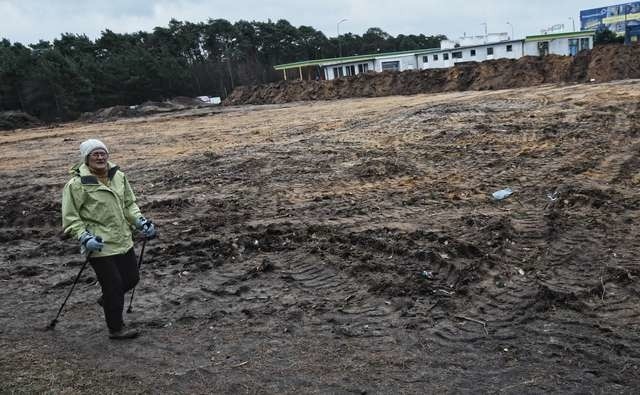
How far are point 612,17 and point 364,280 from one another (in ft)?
255

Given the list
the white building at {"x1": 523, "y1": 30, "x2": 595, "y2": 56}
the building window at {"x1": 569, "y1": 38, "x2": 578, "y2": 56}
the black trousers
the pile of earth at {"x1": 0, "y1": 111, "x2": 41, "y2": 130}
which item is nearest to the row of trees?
the pile of earth at {"x1": 0, "y1": 111, "x2": 41, "y2": 130}

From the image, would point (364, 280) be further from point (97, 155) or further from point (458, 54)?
point (458, 54)

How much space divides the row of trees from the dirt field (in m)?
32.9

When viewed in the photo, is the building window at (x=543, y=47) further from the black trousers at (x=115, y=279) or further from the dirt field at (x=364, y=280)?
the black trousers at (x=115, y=279)

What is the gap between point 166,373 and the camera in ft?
12.5

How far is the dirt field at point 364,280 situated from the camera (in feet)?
12.1

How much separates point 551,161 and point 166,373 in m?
7.70

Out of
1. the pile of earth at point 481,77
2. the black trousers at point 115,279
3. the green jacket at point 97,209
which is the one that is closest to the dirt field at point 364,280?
the black trousers at point 115,279

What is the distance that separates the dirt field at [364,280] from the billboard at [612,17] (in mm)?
62681

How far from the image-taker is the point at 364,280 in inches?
203

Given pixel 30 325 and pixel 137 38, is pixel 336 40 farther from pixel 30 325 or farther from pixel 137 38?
pixel 30 325

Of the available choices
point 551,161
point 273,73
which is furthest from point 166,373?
point 273,73

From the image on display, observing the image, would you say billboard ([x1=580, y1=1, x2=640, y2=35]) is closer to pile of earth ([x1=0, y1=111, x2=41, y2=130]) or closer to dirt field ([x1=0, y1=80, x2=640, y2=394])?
pile of earth ([x1=0, y1=111, x2=41, y2=130])

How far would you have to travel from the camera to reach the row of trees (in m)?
38.8
